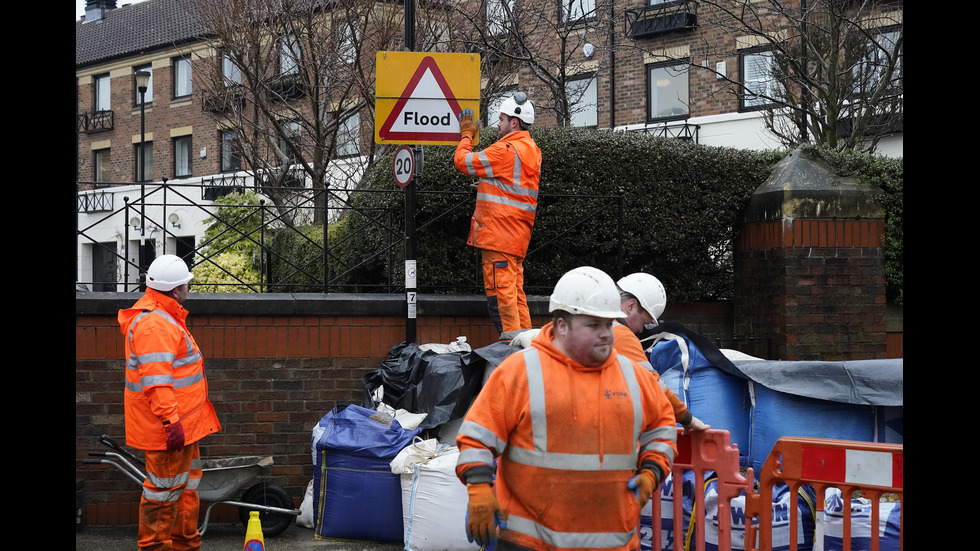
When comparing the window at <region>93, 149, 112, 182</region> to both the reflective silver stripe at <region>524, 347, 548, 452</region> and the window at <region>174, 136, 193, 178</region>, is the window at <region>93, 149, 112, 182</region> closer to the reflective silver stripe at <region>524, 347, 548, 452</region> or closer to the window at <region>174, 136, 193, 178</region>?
the window at <region>174, 136, 193, 178</region>

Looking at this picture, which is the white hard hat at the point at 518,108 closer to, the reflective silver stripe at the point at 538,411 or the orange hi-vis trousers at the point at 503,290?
the orange hi-vis trousers at the point at 503,290

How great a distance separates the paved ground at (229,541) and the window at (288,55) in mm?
7697

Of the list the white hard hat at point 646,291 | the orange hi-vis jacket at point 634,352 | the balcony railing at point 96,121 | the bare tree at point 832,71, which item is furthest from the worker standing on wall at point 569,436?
the balcony railing at point 96,121

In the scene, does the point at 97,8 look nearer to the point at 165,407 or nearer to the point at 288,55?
the point at 288,55

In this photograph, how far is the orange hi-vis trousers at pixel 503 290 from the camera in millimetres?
7211

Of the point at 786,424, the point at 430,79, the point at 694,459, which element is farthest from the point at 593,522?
the point at 430,79

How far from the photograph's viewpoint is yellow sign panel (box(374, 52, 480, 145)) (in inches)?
290

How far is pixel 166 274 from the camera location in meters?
5.91

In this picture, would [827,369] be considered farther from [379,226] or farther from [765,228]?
[379,226]

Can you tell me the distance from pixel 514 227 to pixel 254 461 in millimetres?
2514

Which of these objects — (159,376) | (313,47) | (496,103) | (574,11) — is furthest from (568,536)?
(574,11)

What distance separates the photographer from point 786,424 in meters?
5.98

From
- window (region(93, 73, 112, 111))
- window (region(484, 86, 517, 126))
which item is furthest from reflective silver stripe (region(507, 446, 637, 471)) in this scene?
window (region(93, 73, 112, 111))

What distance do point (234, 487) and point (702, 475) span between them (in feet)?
10.7
